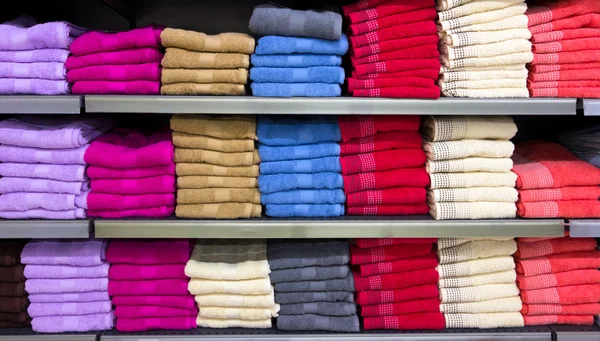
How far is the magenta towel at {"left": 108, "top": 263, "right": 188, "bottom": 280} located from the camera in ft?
4.27

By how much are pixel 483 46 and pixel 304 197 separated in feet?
2.21

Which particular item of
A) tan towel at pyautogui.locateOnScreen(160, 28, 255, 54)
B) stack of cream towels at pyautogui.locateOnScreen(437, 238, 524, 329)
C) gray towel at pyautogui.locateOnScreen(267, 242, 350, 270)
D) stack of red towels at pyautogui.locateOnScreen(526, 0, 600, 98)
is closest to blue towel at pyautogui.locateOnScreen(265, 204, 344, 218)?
gray towel at pyautogui.locateOnScreen(267, 242, 350, 270)

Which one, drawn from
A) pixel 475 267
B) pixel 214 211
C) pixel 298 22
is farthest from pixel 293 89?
pixel 475 267

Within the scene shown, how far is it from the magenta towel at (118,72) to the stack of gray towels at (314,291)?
662mm

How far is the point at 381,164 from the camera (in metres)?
1.27

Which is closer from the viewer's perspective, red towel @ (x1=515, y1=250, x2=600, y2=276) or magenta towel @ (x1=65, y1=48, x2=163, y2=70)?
magenta towel @ (x1=65, y1=48, x2=163, y2=70)

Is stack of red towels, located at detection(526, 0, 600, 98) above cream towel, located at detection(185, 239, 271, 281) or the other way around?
above

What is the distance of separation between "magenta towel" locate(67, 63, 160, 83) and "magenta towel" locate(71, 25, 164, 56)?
54 mm

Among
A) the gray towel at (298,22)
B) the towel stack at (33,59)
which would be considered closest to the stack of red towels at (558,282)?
the gray towel at (298,22)

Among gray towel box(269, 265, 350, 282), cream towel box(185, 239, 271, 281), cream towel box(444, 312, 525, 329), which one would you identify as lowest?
cream towel box(444, 312, 525, 329)

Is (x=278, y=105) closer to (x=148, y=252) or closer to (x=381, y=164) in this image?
(x=381, y=164)

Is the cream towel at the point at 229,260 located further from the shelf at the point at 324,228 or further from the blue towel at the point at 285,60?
the blue towel at the point at 285,60

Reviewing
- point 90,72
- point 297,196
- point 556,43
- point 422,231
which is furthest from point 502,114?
point 90,72

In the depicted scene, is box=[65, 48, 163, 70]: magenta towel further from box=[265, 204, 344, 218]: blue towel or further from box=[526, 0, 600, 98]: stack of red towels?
box=[526, 0, 600, 98]: stack of red towels
